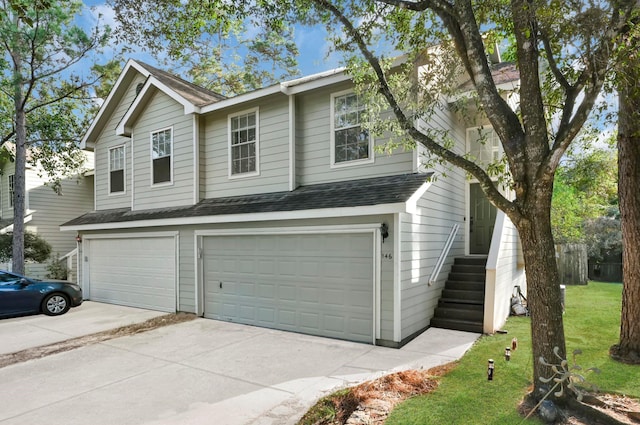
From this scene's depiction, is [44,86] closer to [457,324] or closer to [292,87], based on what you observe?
[292,87]

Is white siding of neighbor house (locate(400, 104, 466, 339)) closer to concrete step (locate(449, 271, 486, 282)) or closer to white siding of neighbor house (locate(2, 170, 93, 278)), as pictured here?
concrete step (locate(449, 271, 486, 282))

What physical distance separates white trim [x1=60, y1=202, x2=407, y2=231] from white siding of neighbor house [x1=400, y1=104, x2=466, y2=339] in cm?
55

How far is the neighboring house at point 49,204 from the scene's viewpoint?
1593 centimetres

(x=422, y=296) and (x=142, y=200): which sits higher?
(x=142, y=200)

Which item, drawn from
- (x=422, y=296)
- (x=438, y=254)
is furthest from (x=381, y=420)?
(x=438, y=254)

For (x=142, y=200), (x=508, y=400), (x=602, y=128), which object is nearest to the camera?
(x=508, y=400)

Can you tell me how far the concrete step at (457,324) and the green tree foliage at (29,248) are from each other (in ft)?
50.8

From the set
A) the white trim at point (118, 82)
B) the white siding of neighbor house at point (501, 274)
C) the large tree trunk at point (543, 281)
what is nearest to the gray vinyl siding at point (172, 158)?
the white trim at point (118, 82)

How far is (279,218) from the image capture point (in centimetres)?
713

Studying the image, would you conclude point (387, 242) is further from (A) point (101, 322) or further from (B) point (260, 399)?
(A) point (101, 322)

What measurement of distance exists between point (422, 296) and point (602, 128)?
3885 millimetres

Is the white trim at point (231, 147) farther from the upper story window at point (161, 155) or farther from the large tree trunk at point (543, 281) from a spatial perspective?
the large tree trunk at point (543, 281)

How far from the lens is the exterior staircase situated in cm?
708

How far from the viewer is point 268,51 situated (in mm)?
20328
